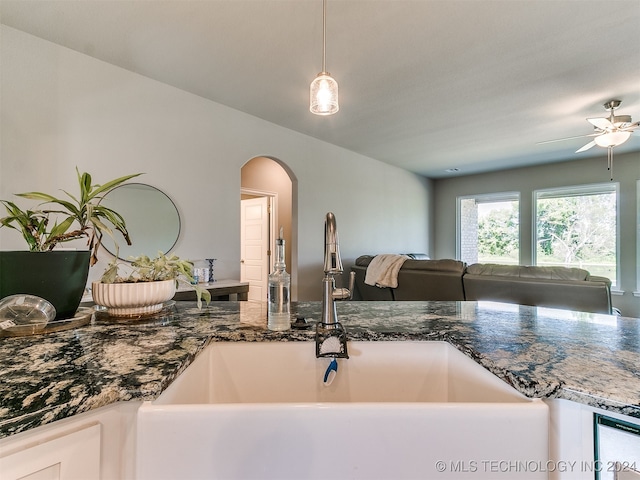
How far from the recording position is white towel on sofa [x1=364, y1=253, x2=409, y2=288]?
140 inches

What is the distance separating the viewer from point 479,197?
Result: 620 centimetres

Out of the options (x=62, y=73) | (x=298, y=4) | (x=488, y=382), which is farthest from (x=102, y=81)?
(x=488, y=382)

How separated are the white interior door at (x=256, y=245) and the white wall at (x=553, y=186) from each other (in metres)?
3.87

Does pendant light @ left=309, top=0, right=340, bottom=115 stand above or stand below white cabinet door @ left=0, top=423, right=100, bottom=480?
above

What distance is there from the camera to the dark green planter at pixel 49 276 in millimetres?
852

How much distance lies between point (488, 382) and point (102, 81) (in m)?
3.09

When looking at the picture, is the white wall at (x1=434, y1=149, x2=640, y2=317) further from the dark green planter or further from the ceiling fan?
the dark green planter

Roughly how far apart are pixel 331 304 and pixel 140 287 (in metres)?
0.62

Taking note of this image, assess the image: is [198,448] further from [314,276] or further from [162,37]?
[314,276]

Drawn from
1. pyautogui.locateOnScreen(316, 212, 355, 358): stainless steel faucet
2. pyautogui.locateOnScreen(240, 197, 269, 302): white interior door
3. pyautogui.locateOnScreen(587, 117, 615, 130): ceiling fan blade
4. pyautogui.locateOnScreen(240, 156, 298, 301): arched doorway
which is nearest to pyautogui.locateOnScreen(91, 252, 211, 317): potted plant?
pyautogui.locateOnScreen(316, 212, 355, 358): stainless steel faucet

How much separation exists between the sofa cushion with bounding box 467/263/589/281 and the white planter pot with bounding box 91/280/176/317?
2.87 metres

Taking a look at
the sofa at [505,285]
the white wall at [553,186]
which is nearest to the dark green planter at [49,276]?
the sofa at [505,285]

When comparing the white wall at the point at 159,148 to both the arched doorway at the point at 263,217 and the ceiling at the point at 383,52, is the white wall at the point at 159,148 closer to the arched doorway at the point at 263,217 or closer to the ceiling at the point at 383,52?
the ceiling at the point at 383,52

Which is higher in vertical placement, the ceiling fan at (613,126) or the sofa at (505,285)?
the ceiling fan at (613,126)
